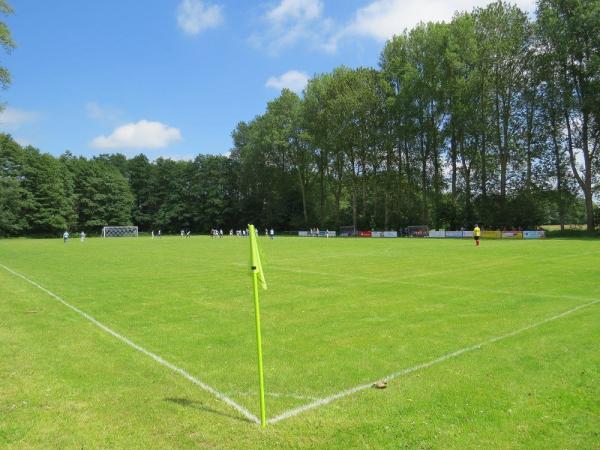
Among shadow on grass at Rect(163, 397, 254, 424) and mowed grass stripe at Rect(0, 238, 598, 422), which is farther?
mowed grass stripe at Rect(0, 238, 598, 422)

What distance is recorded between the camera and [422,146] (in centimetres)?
6316

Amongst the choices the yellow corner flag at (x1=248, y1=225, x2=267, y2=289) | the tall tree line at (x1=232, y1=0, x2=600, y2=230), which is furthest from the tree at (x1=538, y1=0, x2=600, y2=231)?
the yellow corner flag at (x1=248, y1=225, x2=267, y2=289)

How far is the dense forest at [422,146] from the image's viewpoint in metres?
49.4

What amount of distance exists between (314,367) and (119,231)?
94034 mm

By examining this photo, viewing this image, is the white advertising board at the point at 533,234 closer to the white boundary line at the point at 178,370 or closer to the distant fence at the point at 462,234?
the distant fence at the point at 462,234

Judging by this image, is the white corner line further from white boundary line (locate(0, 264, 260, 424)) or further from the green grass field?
white boundary line (locate(0, 264, 260, 424))

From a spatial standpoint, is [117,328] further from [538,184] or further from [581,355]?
[538,184]

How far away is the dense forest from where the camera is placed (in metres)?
49.4

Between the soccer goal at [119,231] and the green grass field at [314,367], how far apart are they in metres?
82.5

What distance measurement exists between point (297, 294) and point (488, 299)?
530 centimetres

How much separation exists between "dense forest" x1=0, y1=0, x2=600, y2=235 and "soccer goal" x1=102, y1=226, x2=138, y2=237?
4292mm

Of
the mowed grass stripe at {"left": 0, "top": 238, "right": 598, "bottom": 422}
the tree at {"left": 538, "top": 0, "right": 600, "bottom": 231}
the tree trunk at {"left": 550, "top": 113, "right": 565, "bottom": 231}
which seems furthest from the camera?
the tree trunk at {"left": 550, "top": 113, "right": 565, "bottom": 231}

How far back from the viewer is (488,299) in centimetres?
1177

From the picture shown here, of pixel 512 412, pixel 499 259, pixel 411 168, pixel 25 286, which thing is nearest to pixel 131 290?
pixel 25 286
